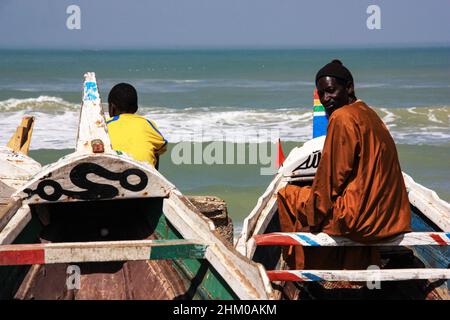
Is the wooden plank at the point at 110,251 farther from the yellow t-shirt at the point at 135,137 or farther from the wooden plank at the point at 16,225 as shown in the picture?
the yellow t-shirt at the point at 135,137

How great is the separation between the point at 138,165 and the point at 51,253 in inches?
31.0

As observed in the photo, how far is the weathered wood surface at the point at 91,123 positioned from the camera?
417 centimetres

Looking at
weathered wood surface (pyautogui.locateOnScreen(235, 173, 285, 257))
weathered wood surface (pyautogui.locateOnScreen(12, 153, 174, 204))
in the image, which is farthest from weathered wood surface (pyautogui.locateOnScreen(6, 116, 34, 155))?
weathered wood surface (pyautogui.locateOnScreen(12, 153, 174, 204))

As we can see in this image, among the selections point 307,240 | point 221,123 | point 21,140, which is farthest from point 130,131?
point 221,123

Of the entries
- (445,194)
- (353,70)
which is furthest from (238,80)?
(445,194)

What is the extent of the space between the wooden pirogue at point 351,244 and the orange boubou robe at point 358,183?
11cm

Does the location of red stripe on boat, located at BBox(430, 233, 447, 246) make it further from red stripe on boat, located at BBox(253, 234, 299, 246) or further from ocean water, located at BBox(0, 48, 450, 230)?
ocean water, located at BBox(0, 48, 450, 230)

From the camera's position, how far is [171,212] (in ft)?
13.9

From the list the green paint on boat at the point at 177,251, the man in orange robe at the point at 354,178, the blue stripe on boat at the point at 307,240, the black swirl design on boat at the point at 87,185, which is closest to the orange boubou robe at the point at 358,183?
the man in orange robe at the point at 354,178

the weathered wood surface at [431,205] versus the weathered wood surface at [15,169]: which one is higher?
the weathered wood surface at [15,169]

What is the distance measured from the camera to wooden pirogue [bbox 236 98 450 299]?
4031 mm

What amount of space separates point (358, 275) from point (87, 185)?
144cm

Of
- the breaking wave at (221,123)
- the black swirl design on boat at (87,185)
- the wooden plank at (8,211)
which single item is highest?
the black swirl design on boat at (87,185)

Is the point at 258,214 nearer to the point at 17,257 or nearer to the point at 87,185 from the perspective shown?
the point at 87,185
